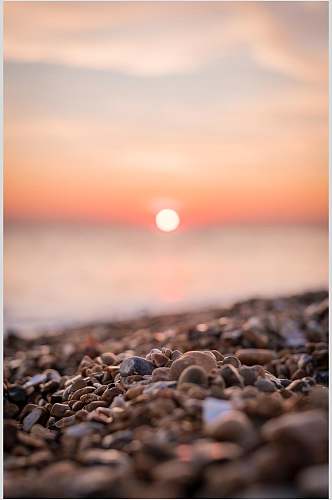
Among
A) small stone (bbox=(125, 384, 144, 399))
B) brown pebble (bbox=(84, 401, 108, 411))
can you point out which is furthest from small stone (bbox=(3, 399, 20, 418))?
small stone (bbox=(125, 384, 144, 399))

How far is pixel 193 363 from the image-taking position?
158 centimetres

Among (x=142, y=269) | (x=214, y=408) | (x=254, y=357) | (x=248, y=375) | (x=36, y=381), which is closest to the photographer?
(x=214, y=408)

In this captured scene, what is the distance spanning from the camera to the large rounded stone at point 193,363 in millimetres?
1562

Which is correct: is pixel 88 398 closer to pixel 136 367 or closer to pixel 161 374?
pixel 136 367

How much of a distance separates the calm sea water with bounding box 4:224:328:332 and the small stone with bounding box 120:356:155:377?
1741 mm

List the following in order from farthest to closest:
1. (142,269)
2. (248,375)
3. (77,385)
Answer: (142,269)
(77,385)
(248,375)

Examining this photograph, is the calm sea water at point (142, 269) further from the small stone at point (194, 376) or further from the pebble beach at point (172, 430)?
the small stone at point (194, 376)

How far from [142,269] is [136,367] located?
8.25 meters

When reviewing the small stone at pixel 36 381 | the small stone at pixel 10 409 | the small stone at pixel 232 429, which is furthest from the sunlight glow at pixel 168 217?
the small stone at pixel 232 429

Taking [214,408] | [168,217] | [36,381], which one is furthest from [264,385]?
[168,217]

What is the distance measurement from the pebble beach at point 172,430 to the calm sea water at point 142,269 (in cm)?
163

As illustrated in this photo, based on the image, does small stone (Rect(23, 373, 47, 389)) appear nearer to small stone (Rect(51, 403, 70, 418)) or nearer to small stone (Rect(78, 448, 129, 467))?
small stone (Rect(51, 403, 70, 418))

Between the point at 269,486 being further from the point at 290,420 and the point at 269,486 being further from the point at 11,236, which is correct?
the point at 11,236

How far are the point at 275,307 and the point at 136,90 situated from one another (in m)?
1.47
